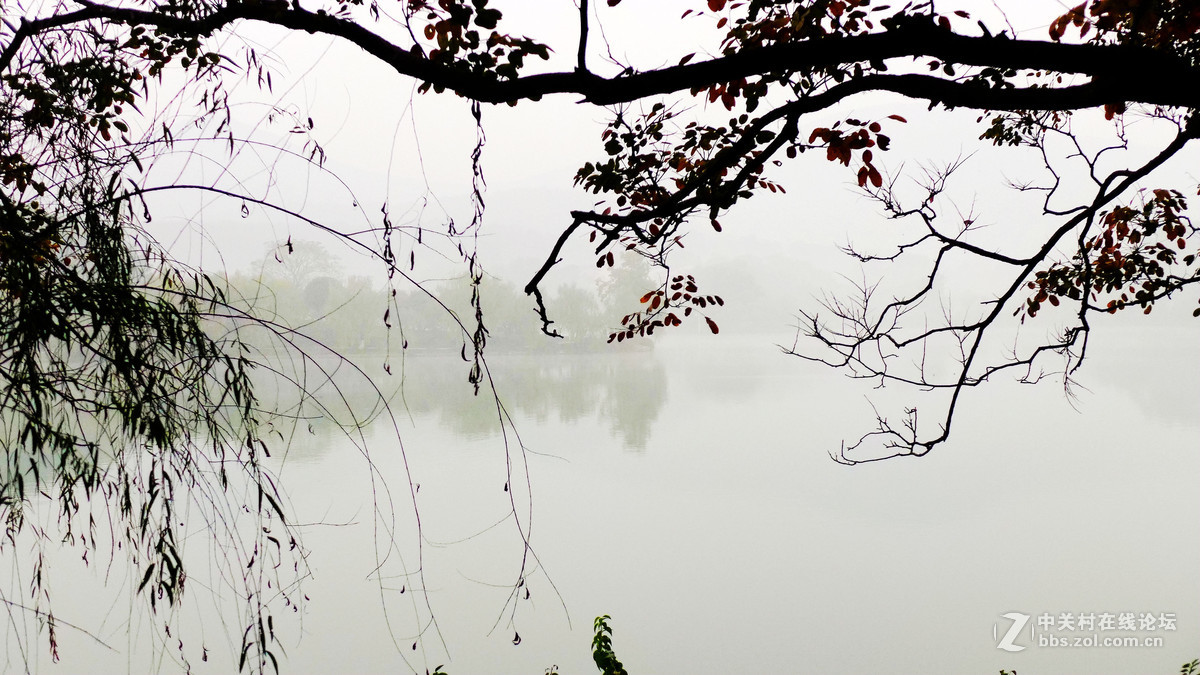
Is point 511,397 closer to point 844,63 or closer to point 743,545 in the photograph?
point 743,545

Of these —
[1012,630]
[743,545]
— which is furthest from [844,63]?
[743,545]

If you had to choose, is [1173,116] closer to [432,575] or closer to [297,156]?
[297,156]

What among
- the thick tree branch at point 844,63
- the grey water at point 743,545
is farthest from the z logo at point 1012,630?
the thick tree branch at point 844,63

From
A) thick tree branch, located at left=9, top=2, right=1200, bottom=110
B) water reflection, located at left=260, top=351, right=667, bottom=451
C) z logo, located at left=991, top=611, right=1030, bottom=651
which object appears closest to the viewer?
thick tree branch, located at left=9, top=2, right=1200, bottom=110

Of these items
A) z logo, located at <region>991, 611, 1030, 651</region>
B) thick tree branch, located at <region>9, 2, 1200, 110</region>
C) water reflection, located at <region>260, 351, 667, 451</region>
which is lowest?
z logo, located at <region>991, 611, 1030, 651</region>

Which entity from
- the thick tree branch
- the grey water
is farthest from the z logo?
the thick tree branch

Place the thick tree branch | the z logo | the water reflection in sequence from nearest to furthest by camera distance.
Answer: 1. the thick tree branch
2. the z logo
3. the water reflection

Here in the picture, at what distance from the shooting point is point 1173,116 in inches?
92.0

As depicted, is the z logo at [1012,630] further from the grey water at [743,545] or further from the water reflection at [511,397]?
the water reflection at [511,397]

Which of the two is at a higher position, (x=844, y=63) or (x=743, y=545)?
(x=743, y=545)

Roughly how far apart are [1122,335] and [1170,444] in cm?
1388

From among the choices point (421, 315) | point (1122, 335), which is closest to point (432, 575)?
point (421, 315)

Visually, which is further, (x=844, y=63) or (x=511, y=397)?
(x=511, y=397)

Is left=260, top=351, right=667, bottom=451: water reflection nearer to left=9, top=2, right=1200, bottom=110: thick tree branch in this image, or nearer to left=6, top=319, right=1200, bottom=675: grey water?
left=6, top=319, right=1200, bottom=675: grey water
